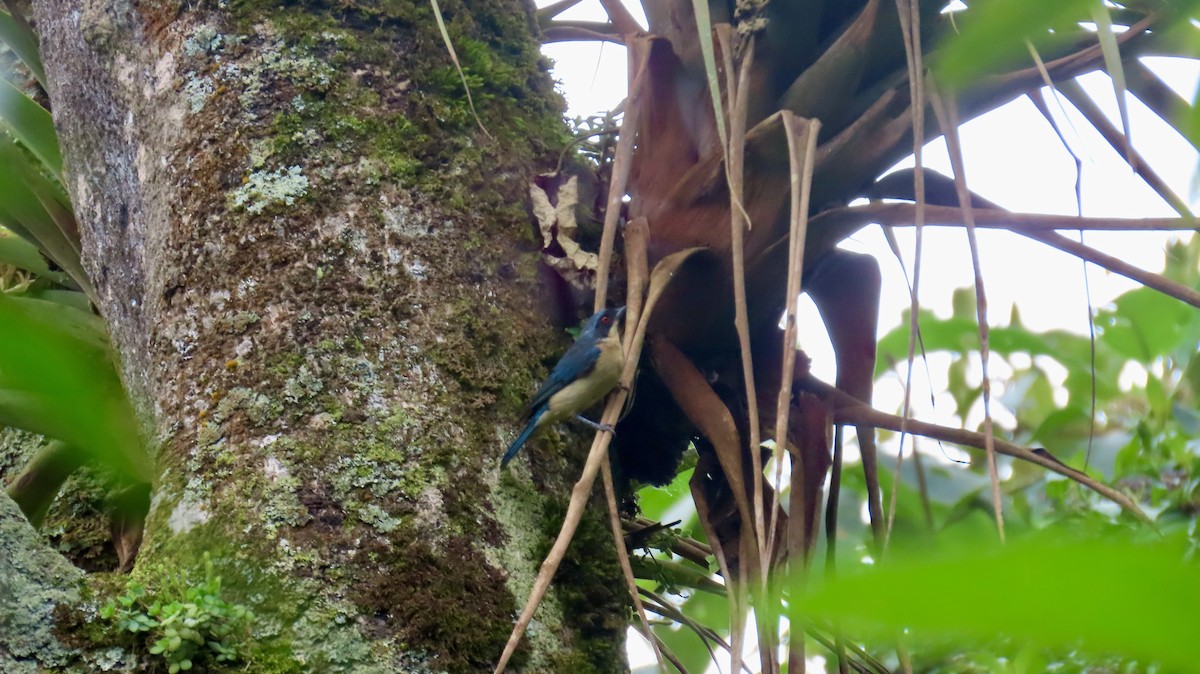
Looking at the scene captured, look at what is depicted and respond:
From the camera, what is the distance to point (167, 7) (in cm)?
239

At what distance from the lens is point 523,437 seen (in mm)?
2125

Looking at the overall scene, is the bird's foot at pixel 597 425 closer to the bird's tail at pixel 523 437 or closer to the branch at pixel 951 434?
the bird's tail at pixel 523 437

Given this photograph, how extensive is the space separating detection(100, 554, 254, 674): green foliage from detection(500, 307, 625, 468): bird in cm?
59

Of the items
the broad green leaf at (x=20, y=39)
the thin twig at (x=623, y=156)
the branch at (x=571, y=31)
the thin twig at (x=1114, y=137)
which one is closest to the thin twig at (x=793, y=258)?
the thin twig at (x=623, y=156)

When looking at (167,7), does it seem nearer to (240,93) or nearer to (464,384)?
(240,93)

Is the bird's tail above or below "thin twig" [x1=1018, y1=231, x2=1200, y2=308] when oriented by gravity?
below

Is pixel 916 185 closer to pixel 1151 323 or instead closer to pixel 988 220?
pixel 988 220

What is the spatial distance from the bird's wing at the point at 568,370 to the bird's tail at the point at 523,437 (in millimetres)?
14

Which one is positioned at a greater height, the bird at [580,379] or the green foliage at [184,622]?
the bird at [580,379]

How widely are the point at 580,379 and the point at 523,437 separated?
0.76ft

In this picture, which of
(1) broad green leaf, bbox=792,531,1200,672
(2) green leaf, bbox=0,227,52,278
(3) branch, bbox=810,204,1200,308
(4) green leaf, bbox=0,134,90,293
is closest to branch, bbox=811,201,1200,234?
(3) branch, bbox=810,204,1200,308

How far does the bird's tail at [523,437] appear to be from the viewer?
2047 millimetres

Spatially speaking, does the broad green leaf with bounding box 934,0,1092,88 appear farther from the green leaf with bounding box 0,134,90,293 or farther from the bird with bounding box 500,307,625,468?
the green leaf with bounding box 0,134,90,293

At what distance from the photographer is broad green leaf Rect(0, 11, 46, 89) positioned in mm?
2852
